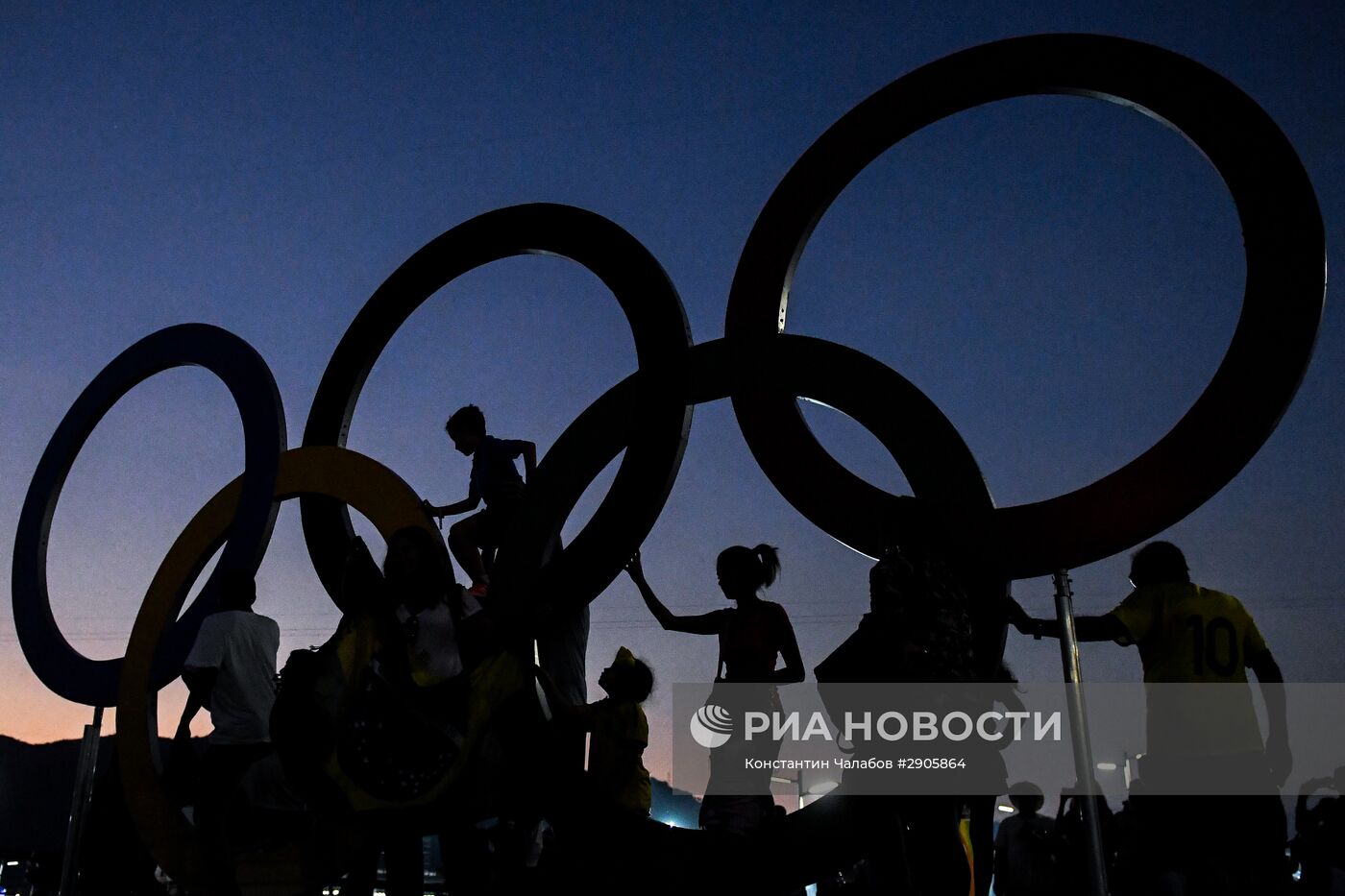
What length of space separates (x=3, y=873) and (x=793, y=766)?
20.1 meters

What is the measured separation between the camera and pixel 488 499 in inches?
253

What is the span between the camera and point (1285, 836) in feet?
11.9

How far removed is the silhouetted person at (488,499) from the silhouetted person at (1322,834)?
213 inches

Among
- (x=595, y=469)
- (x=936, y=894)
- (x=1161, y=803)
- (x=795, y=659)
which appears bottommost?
(x=936, y=894)

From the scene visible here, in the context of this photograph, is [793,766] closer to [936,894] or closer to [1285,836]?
[936,894]

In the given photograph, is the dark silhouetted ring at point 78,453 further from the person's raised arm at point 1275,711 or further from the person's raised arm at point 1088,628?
the person's raised arm at point 1275,711

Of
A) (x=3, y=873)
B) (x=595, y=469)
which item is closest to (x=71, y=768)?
(x=3, y=873)

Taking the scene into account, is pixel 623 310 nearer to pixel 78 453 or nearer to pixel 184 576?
pixel 184 576

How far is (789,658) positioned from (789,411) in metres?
1.29

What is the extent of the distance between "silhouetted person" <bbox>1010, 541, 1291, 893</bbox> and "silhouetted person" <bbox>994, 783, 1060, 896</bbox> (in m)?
3.78

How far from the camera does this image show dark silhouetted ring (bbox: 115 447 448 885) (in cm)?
588

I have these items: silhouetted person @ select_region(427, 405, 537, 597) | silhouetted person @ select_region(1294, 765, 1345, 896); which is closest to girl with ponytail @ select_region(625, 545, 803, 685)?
silhouetted person @ select_region(427, 405, 537, 597)

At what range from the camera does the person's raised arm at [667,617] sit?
516cm

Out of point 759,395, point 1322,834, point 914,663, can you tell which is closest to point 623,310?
point 759,395
